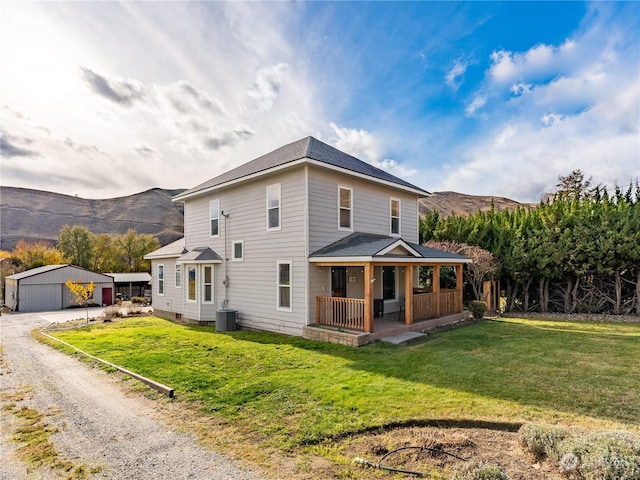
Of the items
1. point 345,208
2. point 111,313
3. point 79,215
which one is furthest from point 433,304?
point 79,215

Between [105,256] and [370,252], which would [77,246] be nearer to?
[105,256]

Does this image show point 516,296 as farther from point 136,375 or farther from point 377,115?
point 136,375

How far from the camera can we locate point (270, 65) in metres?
13.2

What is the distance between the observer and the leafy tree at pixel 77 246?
1581 inches

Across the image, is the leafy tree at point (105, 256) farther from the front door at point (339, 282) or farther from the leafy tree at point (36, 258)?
the front door at point (339, 282)

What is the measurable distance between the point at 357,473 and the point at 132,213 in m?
87.9

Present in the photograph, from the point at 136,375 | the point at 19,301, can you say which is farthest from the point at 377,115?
the point at 19,301

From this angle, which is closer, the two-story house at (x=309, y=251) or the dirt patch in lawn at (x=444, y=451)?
the dirt patch in lawn at (x=444, y=451)

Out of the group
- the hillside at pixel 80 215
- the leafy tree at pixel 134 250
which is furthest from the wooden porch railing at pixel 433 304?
the hillside at pixel 80 215

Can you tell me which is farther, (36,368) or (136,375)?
(36,368)

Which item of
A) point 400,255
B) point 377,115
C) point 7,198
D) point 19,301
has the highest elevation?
point 7,198

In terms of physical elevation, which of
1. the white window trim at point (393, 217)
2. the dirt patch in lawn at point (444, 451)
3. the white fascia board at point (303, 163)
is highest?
the white fascia board at point (303, 163)

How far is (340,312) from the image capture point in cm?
1040

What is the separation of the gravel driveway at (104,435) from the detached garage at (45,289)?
23.2 m
